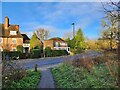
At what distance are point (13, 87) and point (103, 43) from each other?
3.55 metres

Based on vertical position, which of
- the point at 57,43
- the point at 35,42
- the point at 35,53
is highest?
the point at 57,43

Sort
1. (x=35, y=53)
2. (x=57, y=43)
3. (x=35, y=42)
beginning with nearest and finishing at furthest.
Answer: (x=35, y=53), (x=35, y=42), (x=57, y=43)

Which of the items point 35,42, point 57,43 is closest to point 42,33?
point 35,42

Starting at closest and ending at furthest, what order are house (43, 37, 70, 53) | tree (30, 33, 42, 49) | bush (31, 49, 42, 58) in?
1. bush (31, 49, 42, 58)
2. tree (30, 33, 42, 49)
3. house (43, 37, 70, 53)

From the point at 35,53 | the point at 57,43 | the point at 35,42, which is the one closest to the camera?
the point at 35,53

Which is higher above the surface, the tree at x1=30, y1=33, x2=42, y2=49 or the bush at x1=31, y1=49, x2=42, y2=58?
the tree at x1=30, y1=33, x2=42, y2=49

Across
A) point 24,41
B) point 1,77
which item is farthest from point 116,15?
point 24,41

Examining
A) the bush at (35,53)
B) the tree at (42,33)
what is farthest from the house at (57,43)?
the bush at (35,53)

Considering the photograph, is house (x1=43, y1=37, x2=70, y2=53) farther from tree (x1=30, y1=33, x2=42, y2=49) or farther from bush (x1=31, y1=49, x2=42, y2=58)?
bush (x1=31, y1=49, x2=42, y2=58)

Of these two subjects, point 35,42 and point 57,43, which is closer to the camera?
point 35,42

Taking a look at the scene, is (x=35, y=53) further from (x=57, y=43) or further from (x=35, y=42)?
(x=57, y=43)

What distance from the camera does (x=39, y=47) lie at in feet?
147

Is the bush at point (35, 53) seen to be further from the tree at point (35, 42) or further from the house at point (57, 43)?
the house at point (57, 43)

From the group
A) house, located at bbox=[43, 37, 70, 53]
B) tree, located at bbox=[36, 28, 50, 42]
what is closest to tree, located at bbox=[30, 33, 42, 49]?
tree, located at bbox=[36, 28, 50, 42]
